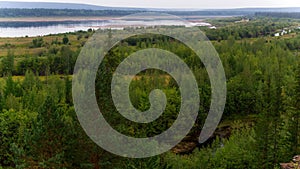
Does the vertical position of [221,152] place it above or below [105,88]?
below

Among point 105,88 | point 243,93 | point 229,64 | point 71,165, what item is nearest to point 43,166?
point 71,165

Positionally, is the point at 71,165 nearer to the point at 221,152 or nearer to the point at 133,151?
the point at 133,151

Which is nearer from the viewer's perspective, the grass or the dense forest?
the dense forest

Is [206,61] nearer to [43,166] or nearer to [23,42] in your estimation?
[43,166]

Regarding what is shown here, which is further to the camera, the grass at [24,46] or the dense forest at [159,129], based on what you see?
the grass at [24,46]

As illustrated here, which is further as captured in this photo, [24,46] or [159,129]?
[24,46]

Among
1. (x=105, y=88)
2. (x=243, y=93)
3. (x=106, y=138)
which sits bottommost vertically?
(x=243, y=93)

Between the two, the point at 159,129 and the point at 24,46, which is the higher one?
the point at 24,46

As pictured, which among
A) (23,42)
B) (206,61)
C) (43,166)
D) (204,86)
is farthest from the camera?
(23,42)

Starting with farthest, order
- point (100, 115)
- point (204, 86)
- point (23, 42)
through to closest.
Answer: point (23, 42) < point (204, 86) < point (100, 115)

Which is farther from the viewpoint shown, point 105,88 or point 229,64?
point 229,64
